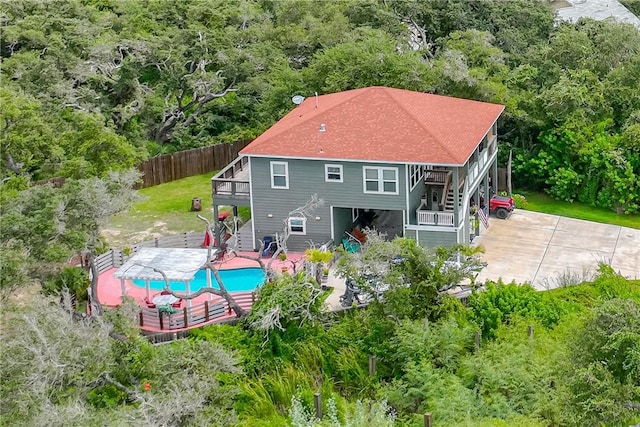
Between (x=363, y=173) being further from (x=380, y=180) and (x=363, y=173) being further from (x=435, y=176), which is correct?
(x=435, y=176)

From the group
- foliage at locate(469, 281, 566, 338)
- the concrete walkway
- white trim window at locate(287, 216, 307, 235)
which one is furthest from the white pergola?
the concrete walkway

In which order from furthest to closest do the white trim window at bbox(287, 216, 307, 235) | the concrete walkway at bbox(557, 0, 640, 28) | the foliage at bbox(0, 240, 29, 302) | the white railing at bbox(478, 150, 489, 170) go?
the concrete walkway at bbox(557, 0, 640, 28) → the white railing at bbox(478, 150, 489, 170) → the white trim window at bbox(287, 216, 307, 235) → the foliage at bbox(0, 240, 29, 302)

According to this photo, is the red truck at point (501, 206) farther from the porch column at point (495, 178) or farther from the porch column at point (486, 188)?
the porch column at point (495, 178)

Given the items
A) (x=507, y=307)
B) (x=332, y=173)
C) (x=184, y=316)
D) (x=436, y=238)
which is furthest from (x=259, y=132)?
(x=507, y=307)

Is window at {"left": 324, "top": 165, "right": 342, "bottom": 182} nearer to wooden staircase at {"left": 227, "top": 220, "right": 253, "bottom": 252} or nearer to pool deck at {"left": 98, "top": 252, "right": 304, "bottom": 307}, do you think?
pool deck at {"left": 98, "top": 252, "right": 304, "bottom": 307}

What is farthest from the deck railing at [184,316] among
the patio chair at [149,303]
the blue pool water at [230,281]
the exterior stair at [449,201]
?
the exterior stair at [449,201]

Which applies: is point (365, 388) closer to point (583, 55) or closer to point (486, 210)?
point (486, 210)
